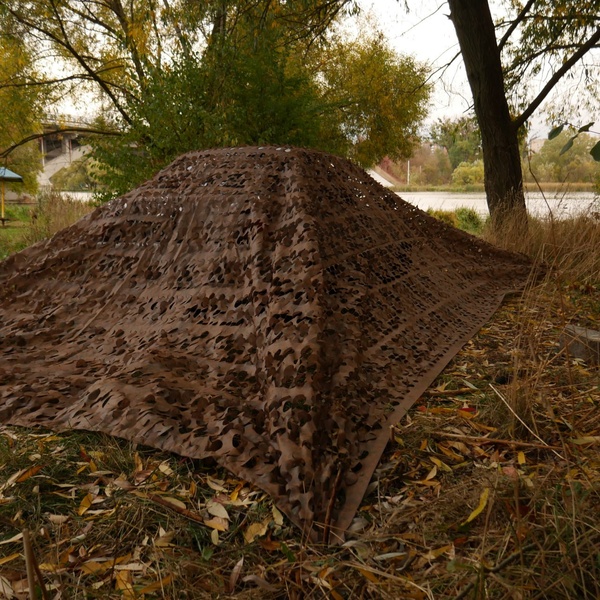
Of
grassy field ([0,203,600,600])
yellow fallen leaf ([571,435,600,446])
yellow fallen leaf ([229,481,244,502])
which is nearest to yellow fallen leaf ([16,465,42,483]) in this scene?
grassy field ([0,203,600,600])

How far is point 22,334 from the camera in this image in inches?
130

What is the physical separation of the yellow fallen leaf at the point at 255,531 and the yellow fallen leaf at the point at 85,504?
54 centimetres

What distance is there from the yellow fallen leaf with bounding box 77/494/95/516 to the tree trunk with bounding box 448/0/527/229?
18.3ft

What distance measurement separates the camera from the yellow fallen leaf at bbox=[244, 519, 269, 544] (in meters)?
1.71

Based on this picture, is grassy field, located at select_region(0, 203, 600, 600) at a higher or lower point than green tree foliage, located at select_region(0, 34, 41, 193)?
lower

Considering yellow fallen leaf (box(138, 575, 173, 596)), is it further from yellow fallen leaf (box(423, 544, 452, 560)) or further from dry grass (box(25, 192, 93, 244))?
dry grass (box(25, 192, 93, 244))

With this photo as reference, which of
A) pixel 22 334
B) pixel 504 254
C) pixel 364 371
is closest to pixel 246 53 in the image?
pixel 504 254

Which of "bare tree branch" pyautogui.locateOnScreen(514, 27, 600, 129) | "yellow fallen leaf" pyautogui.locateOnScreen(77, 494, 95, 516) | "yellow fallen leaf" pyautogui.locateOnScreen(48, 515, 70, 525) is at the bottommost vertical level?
"yellow fallen leaf" pyautogui.locateOnScreen(48, 515, 70, 525)

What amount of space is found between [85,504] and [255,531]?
0.58 m

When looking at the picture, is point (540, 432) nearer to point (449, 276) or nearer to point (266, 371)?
point (266, 371)

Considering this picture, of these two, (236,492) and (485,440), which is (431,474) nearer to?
(485,440)

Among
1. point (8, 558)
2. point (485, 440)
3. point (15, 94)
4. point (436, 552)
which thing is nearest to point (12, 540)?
point (8, 558)

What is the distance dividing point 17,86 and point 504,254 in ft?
34.3

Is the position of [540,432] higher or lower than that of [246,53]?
lower
